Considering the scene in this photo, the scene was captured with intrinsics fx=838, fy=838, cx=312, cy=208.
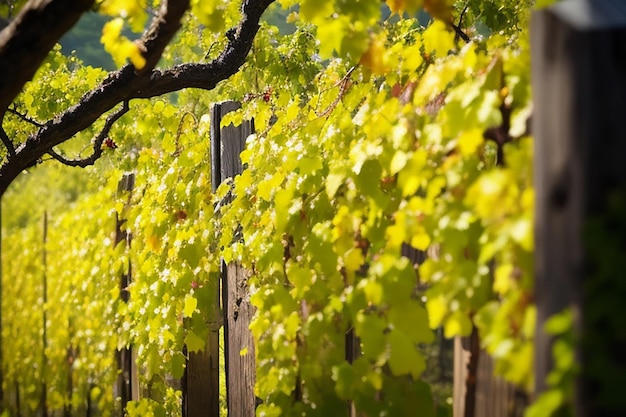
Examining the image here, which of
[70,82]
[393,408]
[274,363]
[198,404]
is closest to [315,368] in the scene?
[274,363]

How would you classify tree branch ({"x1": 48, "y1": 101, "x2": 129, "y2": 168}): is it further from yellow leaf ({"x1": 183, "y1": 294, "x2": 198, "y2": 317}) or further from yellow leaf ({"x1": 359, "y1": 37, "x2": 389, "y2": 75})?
yellow leaf ({"x1": 359, "y1": 37, "x2": 389, "y2": 75})

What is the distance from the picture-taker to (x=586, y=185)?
1.26 metres

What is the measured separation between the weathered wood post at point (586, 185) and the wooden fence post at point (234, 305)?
2.12m

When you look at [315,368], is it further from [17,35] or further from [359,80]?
[17,35]

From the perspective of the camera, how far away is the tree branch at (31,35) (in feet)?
5.98

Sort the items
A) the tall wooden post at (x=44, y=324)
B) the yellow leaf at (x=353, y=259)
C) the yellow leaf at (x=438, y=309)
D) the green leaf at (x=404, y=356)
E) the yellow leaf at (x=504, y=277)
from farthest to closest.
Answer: the tall wooden post at (x=44, y=324) < the yellow leaf at (x=353, y=259) < the green leaf at (x=404, y=356) < the yellow leaf at (x=438, y=309) < the yellow leaf at (x=504, y=277)

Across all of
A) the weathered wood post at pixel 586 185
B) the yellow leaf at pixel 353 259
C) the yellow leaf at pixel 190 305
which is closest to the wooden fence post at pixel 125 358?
the yellow leaf at pixel 190 305

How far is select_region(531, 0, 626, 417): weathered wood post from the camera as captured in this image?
1244 millimetres

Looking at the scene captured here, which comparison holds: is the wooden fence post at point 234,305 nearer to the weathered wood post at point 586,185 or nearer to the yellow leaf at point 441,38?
the yellow leaf at point 441,38

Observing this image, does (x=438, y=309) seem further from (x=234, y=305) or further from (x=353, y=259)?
(x=234, y=305)

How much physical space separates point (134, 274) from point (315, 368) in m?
2.41

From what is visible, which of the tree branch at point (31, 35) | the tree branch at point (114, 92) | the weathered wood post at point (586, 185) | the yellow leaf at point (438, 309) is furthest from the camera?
the tree branch at point (114, 92)

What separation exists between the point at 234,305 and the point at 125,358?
71.7 inches

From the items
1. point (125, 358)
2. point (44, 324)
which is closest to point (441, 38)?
point (125, 358)
